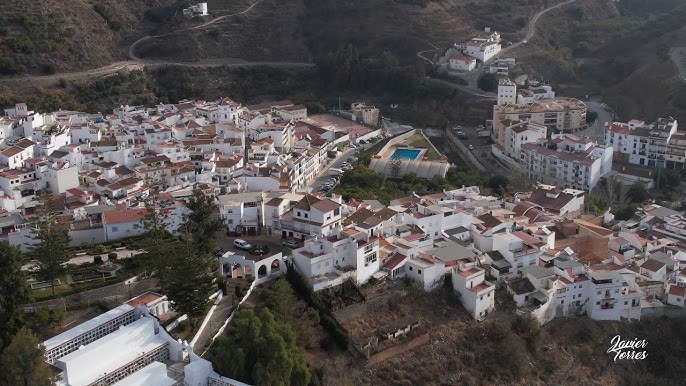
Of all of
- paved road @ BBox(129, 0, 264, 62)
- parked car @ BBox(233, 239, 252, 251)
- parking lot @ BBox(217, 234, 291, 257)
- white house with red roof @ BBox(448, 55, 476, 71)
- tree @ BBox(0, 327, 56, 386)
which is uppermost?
paved road @ BBox(129, 0, 264, 62)

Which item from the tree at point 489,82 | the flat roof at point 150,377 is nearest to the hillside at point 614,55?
the tree at point 489,82

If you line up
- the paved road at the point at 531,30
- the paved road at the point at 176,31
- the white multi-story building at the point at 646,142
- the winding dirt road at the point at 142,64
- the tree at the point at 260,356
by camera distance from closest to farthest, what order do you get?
the tree at the point at 260,356, the white multi-story building at the point at 646,142, the winding dirt road at the point at 142,64, the paved road at the point at 176,31, the paved road at the point at 531,30

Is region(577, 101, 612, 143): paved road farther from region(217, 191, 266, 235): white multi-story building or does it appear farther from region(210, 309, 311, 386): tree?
region(210, 309, 311, 386): tree

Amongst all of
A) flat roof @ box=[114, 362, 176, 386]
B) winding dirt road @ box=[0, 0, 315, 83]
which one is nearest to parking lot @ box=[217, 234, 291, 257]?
flat roof @ box=[114, 362, 176, 386]

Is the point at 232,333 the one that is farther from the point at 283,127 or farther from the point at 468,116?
the point at 468,116

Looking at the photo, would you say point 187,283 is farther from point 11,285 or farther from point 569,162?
point 569,162

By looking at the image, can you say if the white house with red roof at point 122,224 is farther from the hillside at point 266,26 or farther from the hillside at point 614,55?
the hillside at point 614,55

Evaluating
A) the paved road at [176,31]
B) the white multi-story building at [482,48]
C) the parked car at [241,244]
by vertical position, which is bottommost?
the parked car at [241,244]
